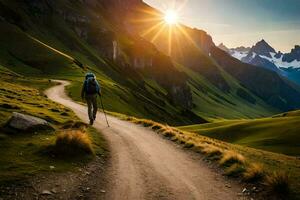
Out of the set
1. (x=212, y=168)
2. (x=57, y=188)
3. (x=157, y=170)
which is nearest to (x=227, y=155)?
(x=212, y=168)

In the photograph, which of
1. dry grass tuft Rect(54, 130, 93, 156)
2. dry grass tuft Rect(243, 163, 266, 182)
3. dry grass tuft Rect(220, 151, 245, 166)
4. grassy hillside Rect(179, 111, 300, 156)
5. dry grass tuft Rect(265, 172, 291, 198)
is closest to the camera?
dry grass tuft Rect(265, 172, 291, 198)

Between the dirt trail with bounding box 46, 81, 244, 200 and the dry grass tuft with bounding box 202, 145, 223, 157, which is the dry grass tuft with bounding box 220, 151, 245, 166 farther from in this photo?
the dry grass tuft with bounding box 202, 145, 223, 157

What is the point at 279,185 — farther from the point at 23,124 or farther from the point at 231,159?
the point at 23,124

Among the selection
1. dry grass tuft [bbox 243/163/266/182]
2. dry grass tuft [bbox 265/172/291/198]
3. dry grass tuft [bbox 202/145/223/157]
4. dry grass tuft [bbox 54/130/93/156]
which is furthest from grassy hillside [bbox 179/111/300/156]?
dry grass tuft [bbox 265/172/291/198]

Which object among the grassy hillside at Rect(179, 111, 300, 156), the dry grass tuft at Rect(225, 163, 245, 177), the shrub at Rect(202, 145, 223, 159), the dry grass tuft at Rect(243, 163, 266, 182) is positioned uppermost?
the dry grass tuft at Rect(243, 163, 266, 182)

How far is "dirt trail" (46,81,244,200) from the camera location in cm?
1353

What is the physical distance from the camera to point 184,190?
14.1m

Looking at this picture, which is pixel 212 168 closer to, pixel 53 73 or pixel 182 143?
pixel 182 143

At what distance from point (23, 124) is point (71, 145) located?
4.39 m

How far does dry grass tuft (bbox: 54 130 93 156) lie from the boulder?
3.36 metres

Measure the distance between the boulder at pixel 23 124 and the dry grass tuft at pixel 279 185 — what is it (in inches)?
507

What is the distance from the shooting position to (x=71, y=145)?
58.7ft

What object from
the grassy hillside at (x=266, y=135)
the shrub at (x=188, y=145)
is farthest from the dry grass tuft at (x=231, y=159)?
the grassy hillside at (x=266, y=135)

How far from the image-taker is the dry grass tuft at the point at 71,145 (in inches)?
681
